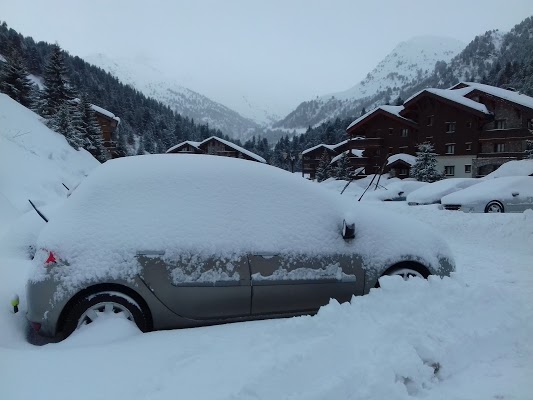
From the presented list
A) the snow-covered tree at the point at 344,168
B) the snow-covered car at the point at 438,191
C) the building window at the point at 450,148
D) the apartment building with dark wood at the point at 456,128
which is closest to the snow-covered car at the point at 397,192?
the snow-covered car at the point at 438,191

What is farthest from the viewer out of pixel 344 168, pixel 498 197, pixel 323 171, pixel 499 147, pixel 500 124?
pixel 323 171

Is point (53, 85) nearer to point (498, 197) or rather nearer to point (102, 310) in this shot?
point (498, 197)

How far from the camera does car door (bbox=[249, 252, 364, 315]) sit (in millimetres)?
3232

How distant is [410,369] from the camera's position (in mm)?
2193

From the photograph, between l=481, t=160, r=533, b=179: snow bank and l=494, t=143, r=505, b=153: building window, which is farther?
l=494, t=143, r=505, b=153: building window

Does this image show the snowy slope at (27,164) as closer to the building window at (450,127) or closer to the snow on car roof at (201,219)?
the snow on car roof at (201,219)

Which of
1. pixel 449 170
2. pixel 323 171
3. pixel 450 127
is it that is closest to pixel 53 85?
pixel 323 171

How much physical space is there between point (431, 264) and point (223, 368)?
2.48 m

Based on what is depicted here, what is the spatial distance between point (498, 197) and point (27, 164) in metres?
16.0

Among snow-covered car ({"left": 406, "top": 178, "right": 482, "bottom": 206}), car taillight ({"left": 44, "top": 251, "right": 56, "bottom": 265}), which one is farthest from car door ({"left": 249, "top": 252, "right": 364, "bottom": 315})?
snow-covered car ({"left": 406, "top": 178, "right": 482, "bottom": 206})

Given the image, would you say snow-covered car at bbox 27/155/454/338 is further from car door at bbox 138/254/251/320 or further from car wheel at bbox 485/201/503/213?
car wheel at bbox 485/201/503/213

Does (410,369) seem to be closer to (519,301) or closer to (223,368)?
(223,368)

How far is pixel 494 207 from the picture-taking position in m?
11.3

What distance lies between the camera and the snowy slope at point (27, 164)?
31.4 feet
